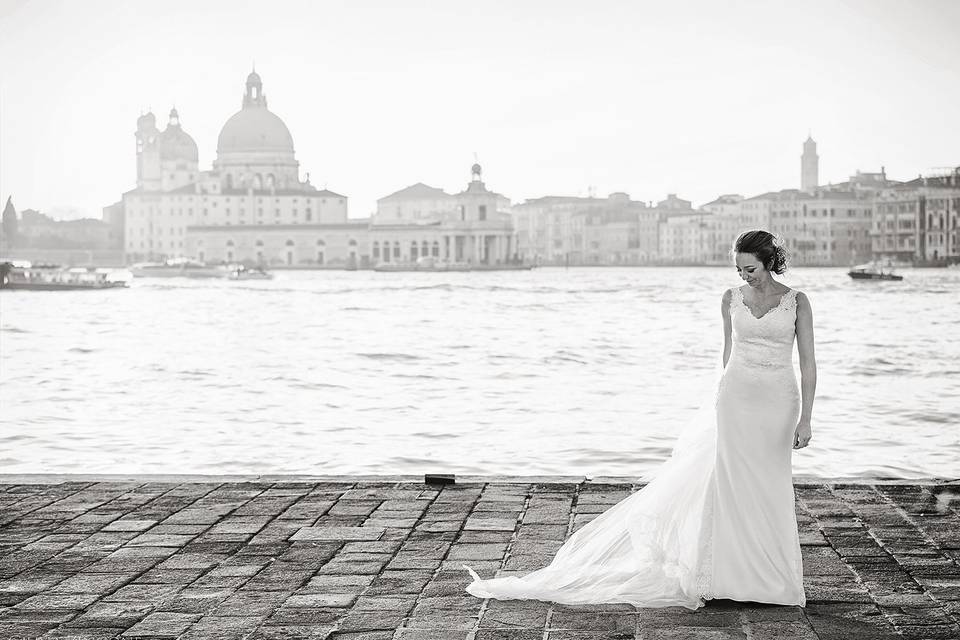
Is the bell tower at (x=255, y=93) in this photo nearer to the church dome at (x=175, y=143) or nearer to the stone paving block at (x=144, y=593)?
the church dome at (x=175, y=143)

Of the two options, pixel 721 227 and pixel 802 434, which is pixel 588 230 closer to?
pixel 721 227

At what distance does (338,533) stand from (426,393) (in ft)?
29.7

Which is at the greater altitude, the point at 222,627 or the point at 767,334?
the point at 767,334

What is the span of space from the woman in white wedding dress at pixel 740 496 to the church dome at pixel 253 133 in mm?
96747

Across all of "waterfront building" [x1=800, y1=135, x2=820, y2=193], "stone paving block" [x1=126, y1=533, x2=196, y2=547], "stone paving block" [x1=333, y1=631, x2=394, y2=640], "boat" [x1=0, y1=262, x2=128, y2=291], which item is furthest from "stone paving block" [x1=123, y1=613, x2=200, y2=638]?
"waterfront building" [x1=800, y1=135, x2=820, y2=193]

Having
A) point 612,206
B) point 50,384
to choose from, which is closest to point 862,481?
point 50,384

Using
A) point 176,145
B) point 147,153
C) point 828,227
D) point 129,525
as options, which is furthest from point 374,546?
point 147,153

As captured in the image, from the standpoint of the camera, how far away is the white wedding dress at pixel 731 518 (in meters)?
3.58

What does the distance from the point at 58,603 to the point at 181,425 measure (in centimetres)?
713

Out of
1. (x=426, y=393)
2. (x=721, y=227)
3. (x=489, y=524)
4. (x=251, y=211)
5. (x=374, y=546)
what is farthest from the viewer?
(x=721, y=227)

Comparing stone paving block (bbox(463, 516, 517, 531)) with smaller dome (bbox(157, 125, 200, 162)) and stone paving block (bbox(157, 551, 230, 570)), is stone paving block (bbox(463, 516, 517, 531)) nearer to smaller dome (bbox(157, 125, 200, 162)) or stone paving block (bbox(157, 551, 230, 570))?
stone paving block (bbox(157, 551, 230, 570))

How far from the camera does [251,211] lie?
99.9 meters

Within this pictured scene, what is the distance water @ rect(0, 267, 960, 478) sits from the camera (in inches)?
344

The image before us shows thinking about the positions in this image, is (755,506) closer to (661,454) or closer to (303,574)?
(303,574)
